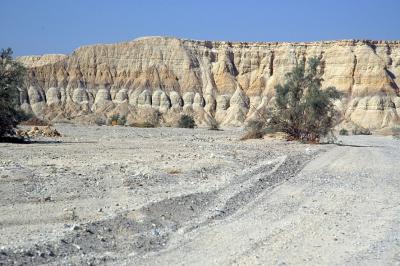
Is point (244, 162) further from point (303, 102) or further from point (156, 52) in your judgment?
point (156, 52)

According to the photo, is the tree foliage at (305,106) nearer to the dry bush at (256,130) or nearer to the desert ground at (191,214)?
the dry bush at (256,130)

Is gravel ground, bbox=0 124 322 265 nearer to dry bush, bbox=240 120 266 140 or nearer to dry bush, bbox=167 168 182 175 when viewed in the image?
Result: dry bush, bbox=167 168 182 175

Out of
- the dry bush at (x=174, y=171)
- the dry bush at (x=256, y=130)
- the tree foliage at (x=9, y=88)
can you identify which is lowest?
the dry bush at (x=256, y=130)

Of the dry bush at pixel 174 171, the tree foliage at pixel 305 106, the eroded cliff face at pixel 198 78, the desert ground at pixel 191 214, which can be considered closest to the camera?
the desert ground at pixel 191 214

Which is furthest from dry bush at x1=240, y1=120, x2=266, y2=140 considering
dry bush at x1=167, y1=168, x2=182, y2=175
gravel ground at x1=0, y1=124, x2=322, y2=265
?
dry bush at x1=167, y1=168, x2=182, y2=175

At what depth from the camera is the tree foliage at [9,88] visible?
28.9 metres

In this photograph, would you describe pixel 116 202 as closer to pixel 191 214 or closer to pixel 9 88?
pixel 191 214

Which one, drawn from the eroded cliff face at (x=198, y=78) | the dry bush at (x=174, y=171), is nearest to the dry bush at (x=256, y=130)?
the dry bush at (x=174, y=171)

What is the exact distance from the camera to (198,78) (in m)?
116

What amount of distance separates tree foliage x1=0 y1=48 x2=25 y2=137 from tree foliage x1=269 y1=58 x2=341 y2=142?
52.7 ft

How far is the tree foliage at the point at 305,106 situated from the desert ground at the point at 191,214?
17.3 metres

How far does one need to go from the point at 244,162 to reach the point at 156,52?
9797 centimetres

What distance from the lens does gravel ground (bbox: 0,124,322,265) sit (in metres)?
7.95

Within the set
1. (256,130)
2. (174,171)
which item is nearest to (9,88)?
(174,171)
